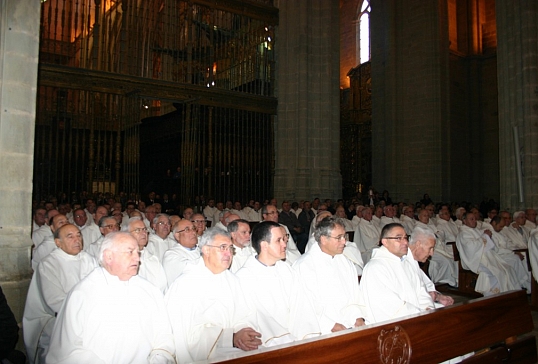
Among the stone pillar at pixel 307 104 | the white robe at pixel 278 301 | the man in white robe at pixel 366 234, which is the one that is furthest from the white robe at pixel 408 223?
the white robe at pixel 278 301

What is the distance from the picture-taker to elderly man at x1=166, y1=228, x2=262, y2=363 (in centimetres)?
355

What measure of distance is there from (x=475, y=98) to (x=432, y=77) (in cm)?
391

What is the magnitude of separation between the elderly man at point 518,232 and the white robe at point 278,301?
6.78 meters

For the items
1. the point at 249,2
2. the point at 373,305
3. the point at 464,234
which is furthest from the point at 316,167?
the point at 373,305

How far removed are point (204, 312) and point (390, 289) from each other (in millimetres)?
1725

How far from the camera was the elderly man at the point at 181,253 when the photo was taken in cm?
543

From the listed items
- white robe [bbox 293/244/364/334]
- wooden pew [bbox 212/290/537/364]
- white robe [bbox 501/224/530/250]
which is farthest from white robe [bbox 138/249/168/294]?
white robe [bbox 501/224/530/250]

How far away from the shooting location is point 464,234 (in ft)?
26.4

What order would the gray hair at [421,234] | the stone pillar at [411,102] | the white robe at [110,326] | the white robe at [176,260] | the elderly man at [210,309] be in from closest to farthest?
the white robe at [110,326] → the elderly man at [210,309] → the gray hair at [421,234] → the white robe at [176,260] → the stone pillar at [411,102]

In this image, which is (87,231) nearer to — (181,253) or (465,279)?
(181,253)

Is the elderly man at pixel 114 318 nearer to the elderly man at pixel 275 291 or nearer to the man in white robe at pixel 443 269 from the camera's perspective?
the elderly man at pixel 275 291

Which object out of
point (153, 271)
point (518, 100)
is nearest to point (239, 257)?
point (153, 271)

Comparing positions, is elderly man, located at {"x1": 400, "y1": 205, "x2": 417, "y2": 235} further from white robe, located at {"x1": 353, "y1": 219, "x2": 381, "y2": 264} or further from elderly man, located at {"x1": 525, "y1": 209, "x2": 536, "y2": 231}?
elderly man, located at {"x1": 525, "y1": 209, "x2": 536, "y2": 231}

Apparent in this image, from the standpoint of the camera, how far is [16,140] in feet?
15.5
